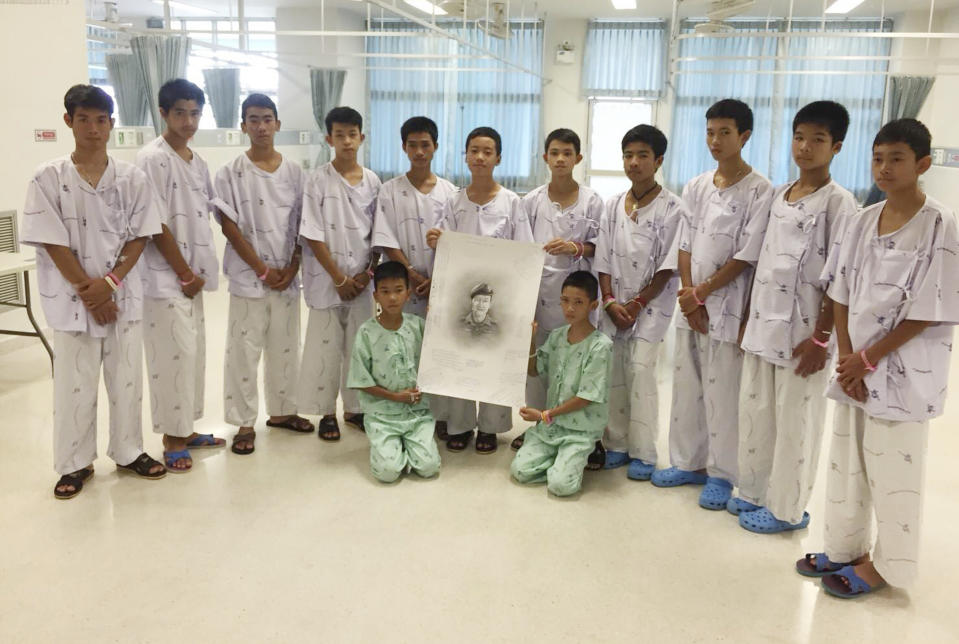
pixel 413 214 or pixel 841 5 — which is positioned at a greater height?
pixel 841 5

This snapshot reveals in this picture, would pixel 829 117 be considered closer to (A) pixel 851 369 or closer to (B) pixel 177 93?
(A) pixel 851 369

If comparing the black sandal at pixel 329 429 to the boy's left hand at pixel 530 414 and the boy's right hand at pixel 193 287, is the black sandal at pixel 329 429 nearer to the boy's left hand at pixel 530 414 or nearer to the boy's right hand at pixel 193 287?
the boy's right hand at pixel 193 287

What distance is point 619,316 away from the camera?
134 inches

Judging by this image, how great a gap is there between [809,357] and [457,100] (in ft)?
32.9

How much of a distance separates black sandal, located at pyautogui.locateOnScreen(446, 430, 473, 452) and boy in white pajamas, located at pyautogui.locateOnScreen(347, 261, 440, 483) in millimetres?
220

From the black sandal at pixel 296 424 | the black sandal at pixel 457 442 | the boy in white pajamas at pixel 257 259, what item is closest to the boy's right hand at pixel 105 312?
the boy in white pajamas at pixel 257 259

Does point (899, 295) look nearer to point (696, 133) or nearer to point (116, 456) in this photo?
point (116, 456)

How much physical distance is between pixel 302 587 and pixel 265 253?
1643 millimetres

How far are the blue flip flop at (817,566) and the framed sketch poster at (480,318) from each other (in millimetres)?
1276

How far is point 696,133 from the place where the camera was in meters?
11.3

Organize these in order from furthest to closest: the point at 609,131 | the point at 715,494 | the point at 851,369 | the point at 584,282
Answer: the point at 609,131
the point at 584,282
the point at 715,494
the point at 851,369

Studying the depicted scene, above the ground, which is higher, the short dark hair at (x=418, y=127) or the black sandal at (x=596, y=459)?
the short dark hair at (x=418, y=127)

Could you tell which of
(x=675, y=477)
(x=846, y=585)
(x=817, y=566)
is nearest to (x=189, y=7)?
(x=675, y=477)

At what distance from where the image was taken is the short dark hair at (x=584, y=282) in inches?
132
